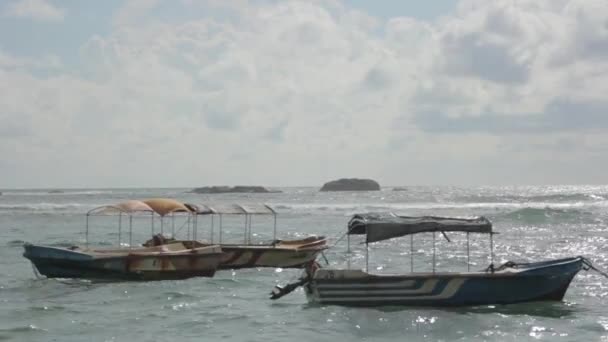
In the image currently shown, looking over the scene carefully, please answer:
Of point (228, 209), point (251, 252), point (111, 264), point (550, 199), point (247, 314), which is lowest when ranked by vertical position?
point (247, 314)

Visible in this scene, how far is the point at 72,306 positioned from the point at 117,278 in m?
3.56

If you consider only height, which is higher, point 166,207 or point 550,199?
point 166,207

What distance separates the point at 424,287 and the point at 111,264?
9.16 metres

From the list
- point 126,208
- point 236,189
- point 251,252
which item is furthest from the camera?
point 236,189

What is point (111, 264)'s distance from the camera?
21.9 metres

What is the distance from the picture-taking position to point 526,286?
17578mm

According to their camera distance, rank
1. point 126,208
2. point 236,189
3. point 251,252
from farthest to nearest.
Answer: point 236,189, point 251,252, point 126,208

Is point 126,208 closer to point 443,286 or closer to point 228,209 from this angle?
point 228,209

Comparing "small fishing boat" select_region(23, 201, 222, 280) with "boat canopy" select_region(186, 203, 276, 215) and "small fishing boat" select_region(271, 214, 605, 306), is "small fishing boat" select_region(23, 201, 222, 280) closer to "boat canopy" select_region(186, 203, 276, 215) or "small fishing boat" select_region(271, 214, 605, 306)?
"boat canopy" select_region(186, 203, 276, 215)

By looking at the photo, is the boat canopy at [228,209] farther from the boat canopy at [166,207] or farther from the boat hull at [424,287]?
the boat hull at [424,287]

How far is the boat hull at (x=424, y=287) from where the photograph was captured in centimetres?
1734

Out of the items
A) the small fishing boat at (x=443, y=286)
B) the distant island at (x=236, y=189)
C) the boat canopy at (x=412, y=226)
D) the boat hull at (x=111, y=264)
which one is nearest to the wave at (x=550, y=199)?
the distant island at (x=236, y=189)

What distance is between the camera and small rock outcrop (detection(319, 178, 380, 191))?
15675 centimetres

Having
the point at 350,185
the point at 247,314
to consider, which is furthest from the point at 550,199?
the point at 247,314
